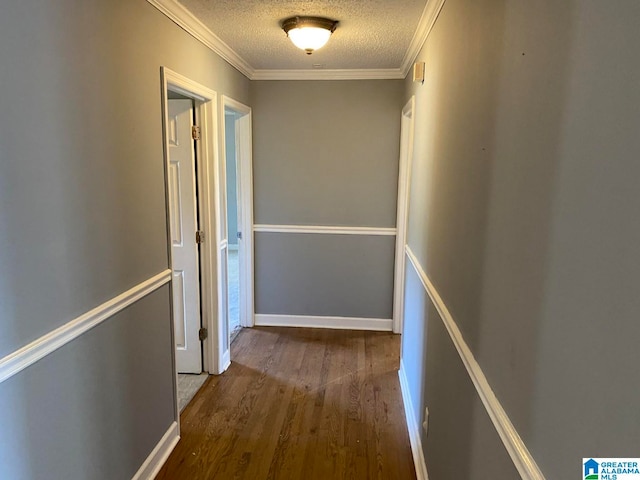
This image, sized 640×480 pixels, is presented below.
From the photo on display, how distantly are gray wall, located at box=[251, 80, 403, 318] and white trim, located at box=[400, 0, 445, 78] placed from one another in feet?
2.25

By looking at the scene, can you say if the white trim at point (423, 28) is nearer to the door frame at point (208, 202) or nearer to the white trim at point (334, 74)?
the white trim at point (334, 74)

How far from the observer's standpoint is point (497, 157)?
1130 millimetres

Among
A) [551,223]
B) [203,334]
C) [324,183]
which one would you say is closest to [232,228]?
[324,183]

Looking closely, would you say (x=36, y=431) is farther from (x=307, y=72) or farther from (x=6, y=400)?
(x=307, y=72)

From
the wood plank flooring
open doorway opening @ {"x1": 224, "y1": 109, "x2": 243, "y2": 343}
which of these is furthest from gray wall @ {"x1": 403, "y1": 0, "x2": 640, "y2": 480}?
open doorway opening @ {"x1": 224, "y1": 109, "x2": 243, "y2": 343}

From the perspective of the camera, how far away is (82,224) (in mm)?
1541

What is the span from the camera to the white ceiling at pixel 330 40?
2.16m

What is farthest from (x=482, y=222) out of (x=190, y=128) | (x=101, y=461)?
(x=190, y=128)

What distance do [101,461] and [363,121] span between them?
311 centimetres

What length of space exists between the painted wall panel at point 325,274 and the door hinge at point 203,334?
1071 mm

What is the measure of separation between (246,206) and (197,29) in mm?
1729

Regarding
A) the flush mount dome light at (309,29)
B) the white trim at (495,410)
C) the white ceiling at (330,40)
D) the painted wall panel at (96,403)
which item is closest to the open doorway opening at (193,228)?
the white ceiling at (330,40)

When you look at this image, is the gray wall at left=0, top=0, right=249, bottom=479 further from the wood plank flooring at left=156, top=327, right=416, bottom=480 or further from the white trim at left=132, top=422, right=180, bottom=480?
the wood plank flooring at left=156, top=327, right=416, bottom=480

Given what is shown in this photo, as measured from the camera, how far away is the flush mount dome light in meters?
2.36
